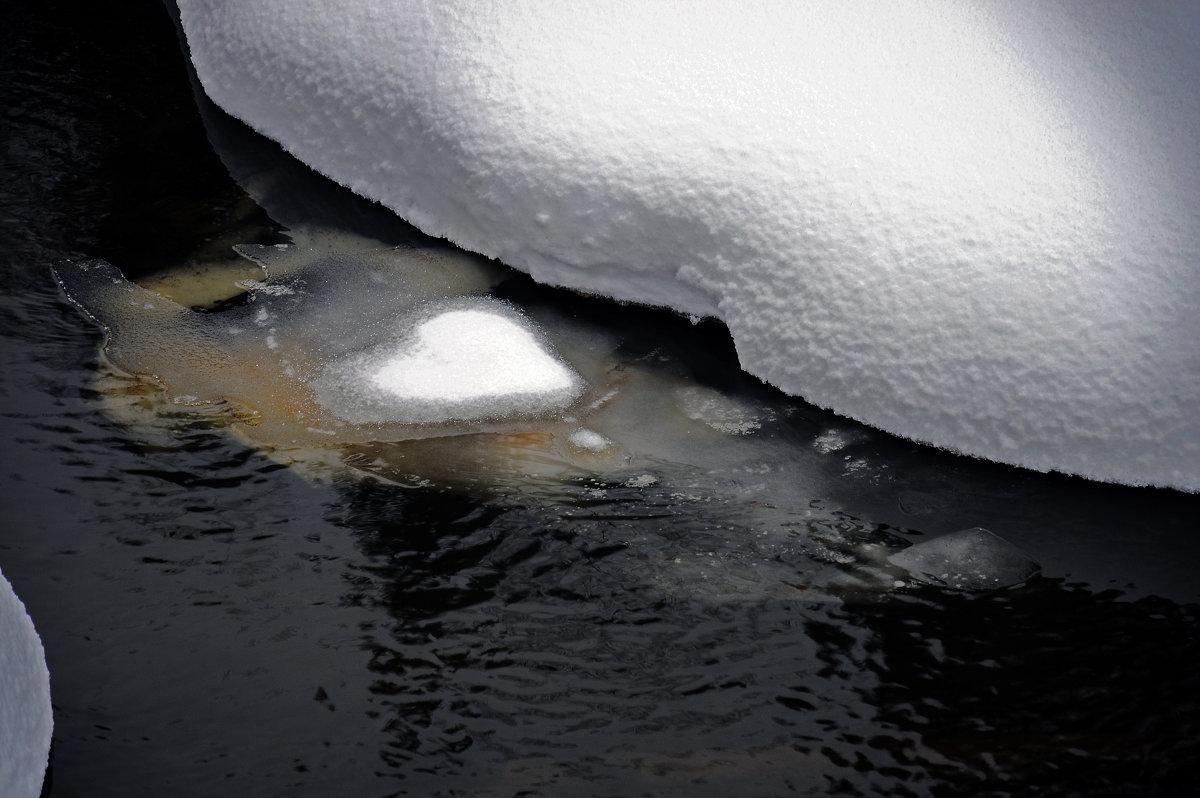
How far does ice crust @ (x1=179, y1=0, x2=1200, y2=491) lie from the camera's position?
92.5 inches

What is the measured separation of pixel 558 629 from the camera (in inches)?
75.4

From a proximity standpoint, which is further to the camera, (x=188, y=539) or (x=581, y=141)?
(x=581, y=141)

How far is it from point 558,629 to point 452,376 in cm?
78

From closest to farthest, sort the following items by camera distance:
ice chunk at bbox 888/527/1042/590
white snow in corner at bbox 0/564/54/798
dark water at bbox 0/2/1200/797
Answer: white snow in corner at bbox 0/564/54/798, dark water at bbox 0/2/1200/797, ice chunk at bbox 888/527/1042/590

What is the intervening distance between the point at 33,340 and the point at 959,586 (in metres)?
2.02

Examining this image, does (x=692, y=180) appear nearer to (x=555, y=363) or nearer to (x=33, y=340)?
(x=555, y=363)

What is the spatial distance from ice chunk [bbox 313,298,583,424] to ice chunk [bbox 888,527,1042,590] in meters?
0.82

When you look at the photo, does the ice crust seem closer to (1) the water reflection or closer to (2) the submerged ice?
(2) the submerged ice

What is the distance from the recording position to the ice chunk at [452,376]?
242 cm

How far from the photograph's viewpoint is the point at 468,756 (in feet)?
5.51

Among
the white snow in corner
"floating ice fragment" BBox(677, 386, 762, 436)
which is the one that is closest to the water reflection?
"floating ice fragment" BBox(677, 386, 762, 436)

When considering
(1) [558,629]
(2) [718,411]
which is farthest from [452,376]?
(1) [558,629]

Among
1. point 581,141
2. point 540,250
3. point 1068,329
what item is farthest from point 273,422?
point 1068,329

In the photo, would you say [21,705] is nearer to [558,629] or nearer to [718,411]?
[558,629]
